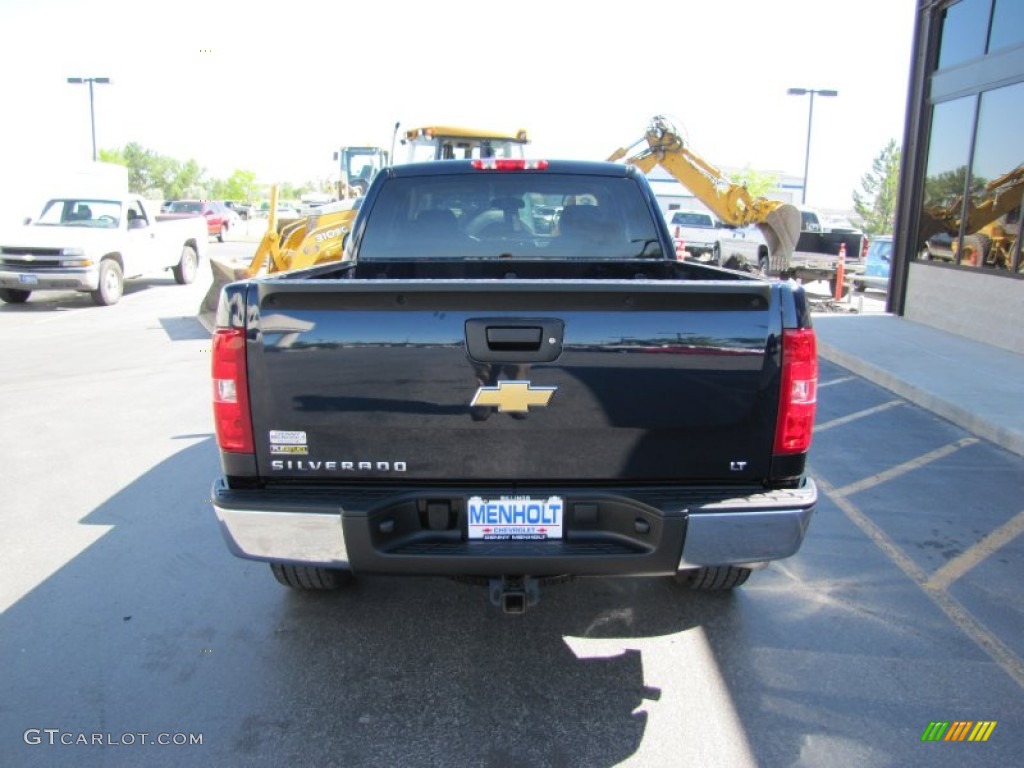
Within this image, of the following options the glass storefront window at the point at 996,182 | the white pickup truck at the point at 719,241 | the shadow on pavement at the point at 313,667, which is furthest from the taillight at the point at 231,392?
the white pickup truck at the point at 719,241

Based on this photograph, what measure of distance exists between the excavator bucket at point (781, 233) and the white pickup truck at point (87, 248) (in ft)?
43.5

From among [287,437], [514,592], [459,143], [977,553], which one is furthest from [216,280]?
[977,553]

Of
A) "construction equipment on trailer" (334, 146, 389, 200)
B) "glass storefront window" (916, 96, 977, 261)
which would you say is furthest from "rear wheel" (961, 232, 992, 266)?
"construction equipment on trailer" (334, 146, 389, 200)

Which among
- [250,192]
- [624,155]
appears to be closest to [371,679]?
[624,155]

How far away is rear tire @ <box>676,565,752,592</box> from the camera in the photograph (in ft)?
11.9

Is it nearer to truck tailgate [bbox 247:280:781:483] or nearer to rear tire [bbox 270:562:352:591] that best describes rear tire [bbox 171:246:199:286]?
rear tire [bbox 270:562:352:591]

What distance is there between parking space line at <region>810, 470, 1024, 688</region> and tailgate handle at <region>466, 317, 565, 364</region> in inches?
94.6

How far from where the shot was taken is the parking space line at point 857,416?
23.3 feet

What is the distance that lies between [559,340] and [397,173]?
2.43 m

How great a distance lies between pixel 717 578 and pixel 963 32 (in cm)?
1146

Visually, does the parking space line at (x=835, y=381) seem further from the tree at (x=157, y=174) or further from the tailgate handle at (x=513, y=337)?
the tree at (x=157, y=174)

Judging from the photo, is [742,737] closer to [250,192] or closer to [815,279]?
[815,279]

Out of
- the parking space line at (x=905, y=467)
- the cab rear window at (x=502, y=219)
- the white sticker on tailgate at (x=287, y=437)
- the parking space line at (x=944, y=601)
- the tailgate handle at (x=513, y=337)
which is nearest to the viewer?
the tailgate handle at (x=513, y=337)

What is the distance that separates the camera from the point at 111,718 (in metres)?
2.92
